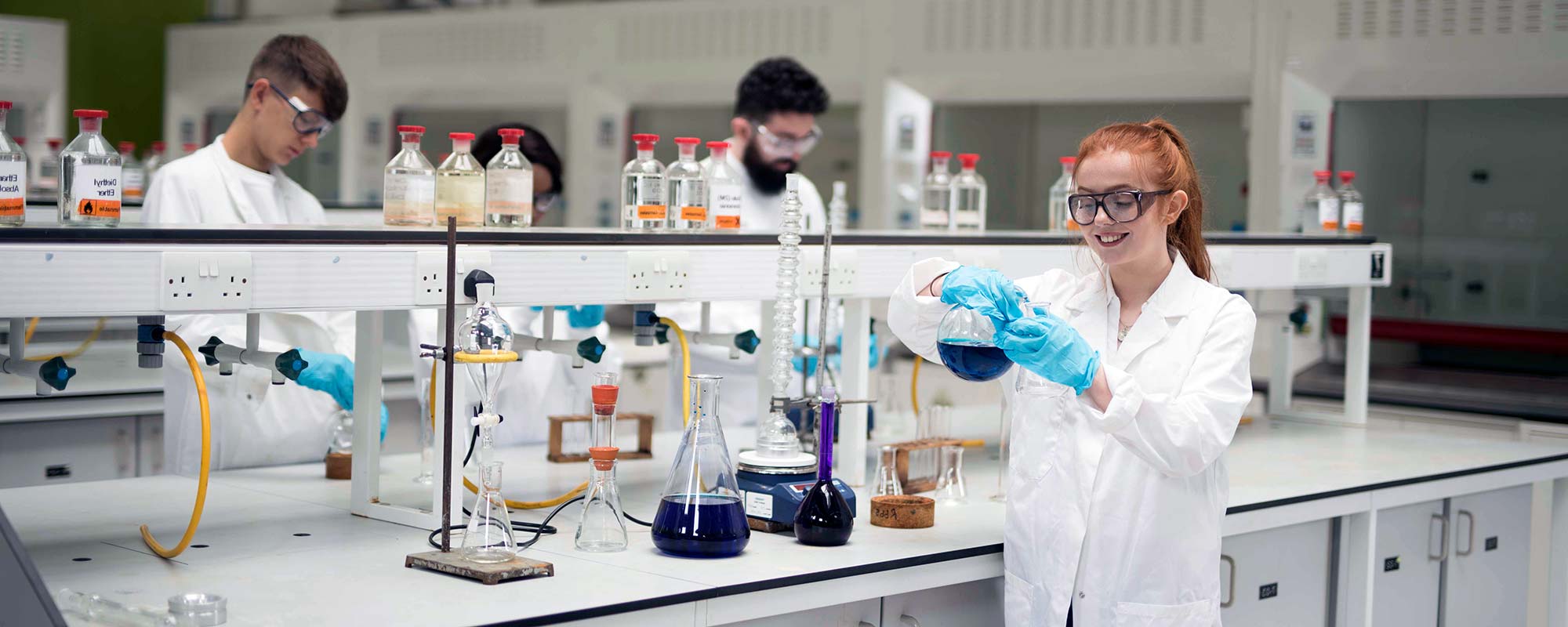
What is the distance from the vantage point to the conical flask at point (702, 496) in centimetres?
192

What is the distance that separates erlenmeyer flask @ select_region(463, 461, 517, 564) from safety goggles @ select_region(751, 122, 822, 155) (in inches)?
78.2

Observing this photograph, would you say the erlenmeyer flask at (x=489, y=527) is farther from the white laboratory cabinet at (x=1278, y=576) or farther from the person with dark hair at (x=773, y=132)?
the person with dark hair at (x=773, y=132)

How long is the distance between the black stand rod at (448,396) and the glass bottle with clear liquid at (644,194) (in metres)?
0.44

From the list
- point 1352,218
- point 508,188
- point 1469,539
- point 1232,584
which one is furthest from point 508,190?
point 1352,218

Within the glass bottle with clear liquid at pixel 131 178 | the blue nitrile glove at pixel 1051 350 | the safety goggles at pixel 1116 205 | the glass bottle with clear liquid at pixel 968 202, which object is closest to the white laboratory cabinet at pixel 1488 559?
the glass bottle with clear liquid at pixel 968 202

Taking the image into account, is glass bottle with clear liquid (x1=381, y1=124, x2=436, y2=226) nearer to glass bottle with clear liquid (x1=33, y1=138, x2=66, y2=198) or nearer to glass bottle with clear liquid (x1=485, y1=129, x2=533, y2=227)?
glass bottle with clear liquid (x1=485, y1=129, x2=533, y2=227)

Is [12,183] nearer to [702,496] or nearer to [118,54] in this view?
[702,496]

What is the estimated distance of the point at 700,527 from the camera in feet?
6.28

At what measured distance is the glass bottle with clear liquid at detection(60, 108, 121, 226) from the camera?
6.02ft

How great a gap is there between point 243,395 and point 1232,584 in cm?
193

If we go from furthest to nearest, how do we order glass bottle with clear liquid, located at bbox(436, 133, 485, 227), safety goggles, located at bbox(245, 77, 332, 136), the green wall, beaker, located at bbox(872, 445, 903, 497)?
1. the green wall
2. safety goggles, located at bbox(245, 77, 332, 136)
3. beaker, located at bbox(872, 445, 903, 497)
4. glass bottle with clear liquid, located at bbox(436, 133, 485, 227)

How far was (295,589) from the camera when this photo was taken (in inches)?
68.4

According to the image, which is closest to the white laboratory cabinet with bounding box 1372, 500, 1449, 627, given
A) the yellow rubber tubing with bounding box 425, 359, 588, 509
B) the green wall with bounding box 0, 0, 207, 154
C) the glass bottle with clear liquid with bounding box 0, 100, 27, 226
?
the yellow rubber tubing with bounding box 425, 359, 588, 509

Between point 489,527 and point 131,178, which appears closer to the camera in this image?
point 489,527
